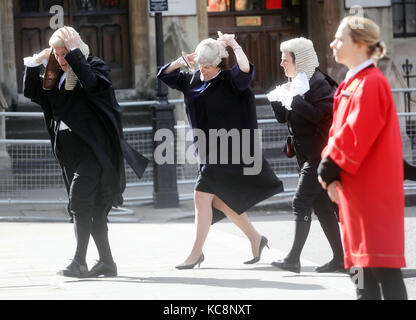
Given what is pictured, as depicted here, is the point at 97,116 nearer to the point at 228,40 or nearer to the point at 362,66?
the point at 228,40

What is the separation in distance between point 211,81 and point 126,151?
0.86 meters

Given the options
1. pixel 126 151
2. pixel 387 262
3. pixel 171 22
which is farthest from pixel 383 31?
pixel 387 262

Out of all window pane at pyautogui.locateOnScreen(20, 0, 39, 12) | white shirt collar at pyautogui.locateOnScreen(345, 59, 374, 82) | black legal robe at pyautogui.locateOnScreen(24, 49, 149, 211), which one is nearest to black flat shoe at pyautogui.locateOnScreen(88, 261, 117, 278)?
black legal robe at pyautogui.locateOnScreen(24, 49, 149, 211)

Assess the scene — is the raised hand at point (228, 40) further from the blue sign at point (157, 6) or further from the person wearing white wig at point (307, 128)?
the blue sign at point (157, 6)

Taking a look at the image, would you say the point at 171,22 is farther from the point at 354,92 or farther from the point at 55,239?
the point at 354,92

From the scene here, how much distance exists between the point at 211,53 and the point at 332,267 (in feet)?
6.21

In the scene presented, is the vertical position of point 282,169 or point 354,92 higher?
point 354,92

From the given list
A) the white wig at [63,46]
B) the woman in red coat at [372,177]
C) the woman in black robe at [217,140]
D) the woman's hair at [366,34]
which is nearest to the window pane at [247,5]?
the woman in black robe at [217,140]

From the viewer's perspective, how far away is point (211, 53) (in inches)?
310

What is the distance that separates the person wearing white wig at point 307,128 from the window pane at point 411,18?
1051 centimetres

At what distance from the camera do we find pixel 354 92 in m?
5.16

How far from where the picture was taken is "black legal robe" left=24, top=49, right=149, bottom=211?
7680 mm

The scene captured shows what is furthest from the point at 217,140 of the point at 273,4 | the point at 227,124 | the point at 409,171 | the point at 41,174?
the point at 273,4

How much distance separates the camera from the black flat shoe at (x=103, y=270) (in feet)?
25.3
